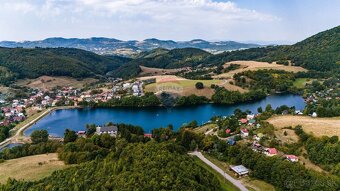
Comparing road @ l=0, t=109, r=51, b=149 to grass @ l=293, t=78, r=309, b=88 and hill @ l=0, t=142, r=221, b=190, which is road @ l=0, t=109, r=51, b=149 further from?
grass @ l=293, t=78, r=309, b=88

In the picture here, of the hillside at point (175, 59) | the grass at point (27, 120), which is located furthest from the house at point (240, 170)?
the hillside at point (175, 59)

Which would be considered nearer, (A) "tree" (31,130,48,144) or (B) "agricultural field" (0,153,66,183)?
(B) "agricultural field" (0,153,66,183)

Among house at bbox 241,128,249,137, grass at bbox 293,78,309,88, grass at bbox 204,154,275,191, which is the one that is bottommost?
grass at bbox 204,154,275,191

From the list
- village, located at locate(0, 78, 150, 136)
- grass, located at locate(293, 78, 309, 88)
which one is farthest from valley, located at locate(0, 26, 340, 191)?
grass, located at locate(293, 78, 309, 88)

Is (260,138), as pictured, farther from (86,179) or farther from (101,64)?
(101,64)

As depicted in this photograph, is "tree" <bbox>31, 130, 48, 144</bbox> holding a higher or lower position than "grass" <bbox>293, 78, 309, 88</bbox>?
lower

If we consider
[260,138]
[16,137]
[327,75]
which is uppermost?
[327,75]

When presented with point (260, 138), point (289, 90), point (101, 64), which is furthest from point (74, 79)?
Answer: point (260, 138)
